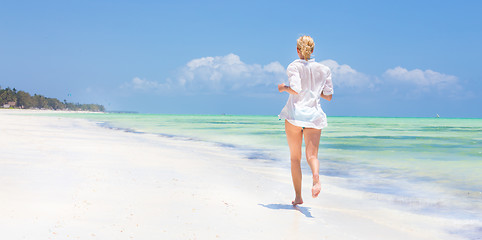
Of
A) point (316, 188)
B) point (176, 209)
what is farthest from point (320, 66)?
point (176, 209)

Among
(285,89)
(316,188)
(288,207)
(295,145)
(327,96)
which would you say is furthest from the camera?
(288,207)

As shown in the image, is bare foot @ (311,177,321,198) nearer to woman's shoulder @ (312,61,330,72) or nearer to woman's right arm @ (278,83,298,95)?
woman's right arm @ (278,83,298,95)

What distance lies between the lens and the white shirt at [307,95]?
13.5ft

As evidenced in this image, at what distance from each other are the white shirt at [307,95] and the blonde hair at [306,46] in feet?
0.21

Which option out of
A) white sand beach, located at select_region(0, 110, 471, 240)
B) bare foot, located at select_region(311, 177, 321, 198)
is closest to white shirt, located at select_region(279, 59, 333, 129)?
bare foot, located at select_region(311, 177, 321, 198)

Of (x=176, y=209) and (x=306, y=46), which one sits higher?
(x=306, y=46)

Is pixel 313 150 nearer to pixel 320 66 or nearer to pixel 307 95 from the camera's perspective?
pixel 307 95

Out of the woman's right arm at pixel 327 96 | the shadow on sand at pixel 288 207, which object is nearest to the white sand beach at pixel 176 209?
the shadow on sand at pixel 288 207

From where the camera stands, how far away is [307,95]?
13.6 feet

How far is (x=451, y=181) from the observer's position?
7.47 m

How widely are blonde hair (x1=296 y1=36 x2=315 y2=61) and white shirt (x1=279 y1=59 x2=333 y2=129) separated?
0.06 metres

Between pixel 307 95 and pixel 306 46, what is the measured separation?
506 millimetres

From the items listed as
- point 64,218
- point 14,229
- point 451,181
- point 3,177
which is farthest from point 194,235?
point 451,181

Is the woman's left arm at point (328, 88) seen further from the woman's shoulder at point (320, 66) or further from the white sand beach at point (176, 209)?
the white sand beach at point (176, 209)
